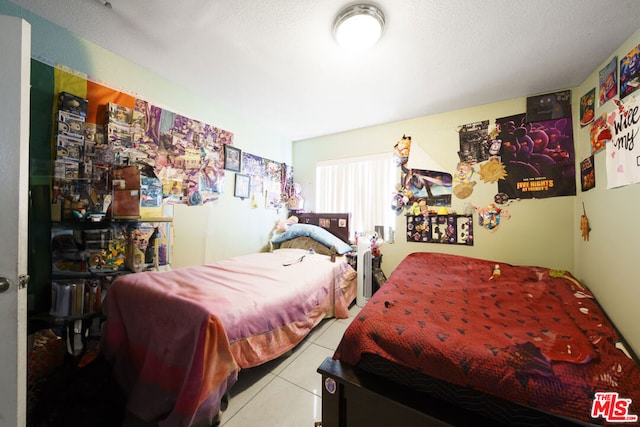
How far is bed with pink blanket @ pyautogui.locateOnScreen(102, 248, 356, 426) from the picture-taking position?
1131 millimetres

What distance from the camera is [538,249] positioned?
225 cm

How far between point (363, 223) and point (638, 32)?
2.59 meters

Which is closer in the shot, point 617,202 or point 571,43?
point 617,202

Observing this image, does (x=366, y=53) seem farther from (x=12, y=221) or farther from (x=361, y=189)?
(x=12, y=221)

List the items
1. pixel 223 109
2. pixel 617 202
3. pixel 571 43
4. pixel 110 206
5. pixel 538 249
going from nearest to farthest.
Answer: pixel 617 202, pixel 571 43, pixel 110 206, pixel 538 249, pixel 223 109

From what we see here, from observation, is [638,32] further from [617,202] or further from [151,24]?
[151,24]

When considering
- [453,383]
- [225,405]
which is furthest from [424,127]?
[225,405]

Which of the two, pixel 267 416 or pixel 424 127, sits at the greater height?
pixel 424 127

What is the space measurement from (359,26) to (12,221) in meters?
2.01

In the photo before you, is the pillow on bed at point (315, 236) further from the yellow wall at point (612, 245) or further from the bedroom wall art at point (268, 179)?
the yellow wall at point (612, 245)

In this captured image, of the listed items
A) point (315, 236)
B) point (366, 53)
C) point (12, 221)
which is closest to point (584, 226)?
point (366, 53)

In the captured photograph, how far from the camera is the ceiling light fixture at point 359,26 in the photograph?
1336 mm

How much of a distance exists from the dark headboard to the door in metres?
2.76

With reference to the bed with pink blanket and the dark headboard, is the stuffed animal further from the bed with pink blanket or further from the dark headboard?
the bed with pink blanket
